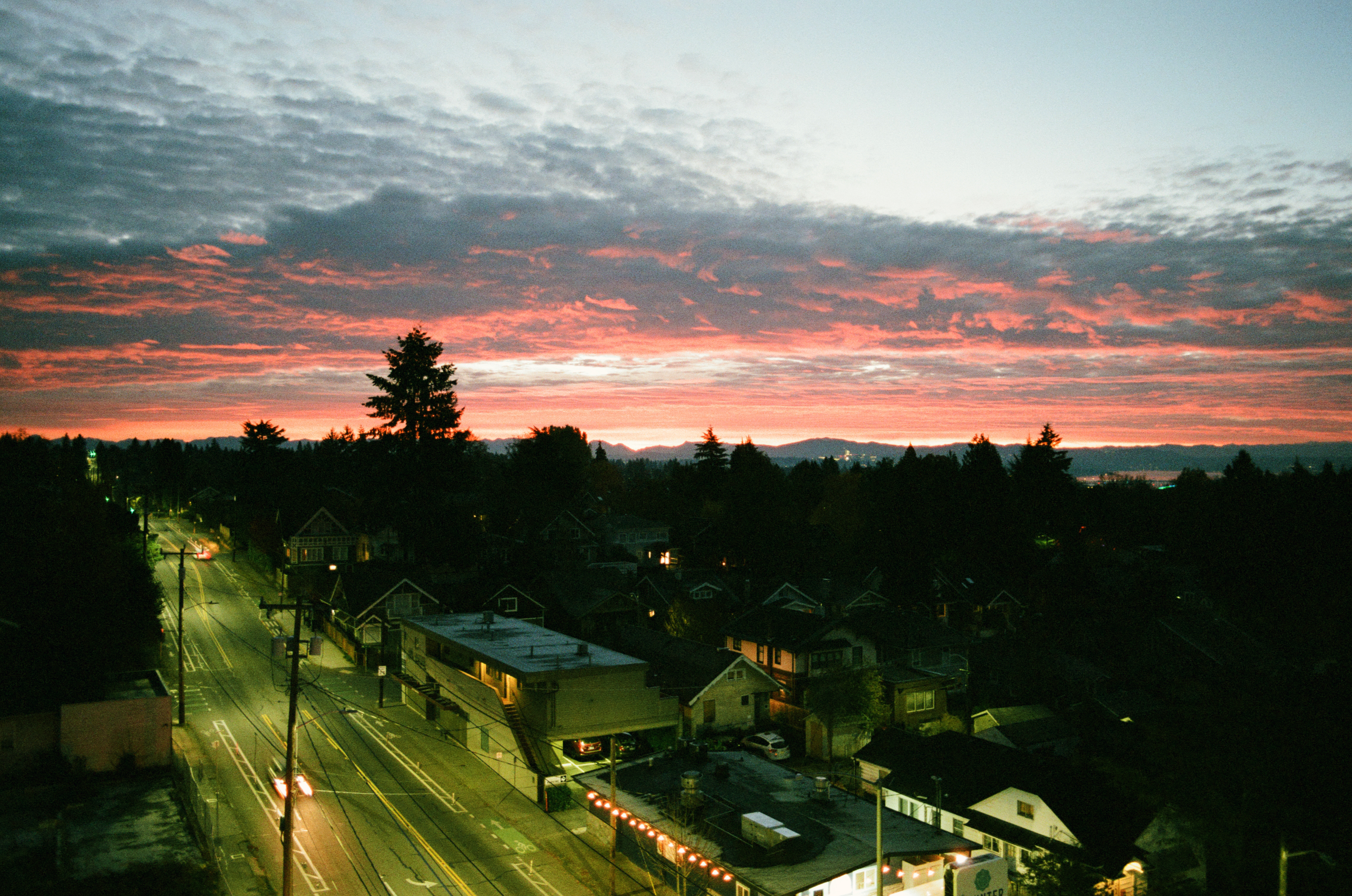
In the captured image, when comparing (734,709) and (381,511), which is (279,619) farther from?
(734,709)

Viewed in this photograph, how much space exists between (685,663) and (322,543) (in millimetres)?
39854

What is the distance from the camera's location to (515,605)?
1877 inches

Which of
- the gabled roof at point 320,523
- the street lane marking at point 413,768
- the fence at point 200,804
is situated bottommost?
the street lane marking at point 413,768

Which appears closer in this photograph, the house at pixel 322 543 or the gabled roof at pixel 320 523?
the house at pixel 322 543

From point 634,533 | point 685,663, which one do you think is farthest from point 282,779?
point 634,533

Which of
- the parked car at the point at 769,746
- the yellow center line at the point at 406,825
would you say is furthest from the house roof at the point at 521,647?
the parked car at the point at 769,746

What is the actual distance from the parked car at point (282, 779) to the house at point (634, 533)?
48.2m

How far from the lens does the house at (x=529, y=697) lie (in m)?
26.3

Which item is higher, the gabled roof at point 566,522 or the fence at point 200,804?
the gabled roof at point 566,522

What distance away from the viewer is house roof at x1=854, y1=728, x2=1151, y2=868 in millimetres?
22391

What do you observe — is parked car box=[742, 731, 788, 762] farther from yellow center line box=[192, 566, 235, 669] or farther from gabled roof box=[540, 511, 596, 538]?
gabled roof box=[540, 511, 596, 538]

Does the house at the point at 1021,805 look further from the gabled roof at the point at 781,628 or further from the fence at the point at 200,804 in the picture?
the fence at the point at 200,804

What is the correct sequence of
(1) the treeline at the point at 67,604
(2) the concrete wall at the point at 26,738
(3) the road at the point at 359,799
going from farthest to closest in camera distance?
1. (1) the treeline at the point at 67,604
2. (2) the concrete wall at the point at 26,738
3. (3) the road at the point at 359,799

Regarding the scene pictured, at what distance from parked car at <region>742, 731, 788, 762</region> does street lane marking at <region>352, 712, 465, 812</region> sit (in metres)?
12.6
